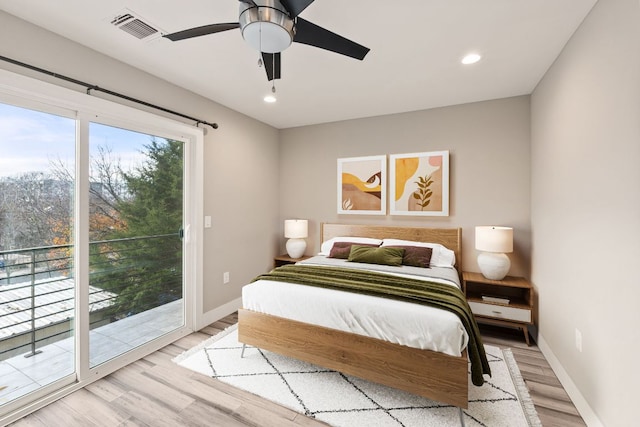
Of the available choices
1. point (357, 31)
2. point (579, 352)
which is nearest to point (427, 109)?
point (357, 31)

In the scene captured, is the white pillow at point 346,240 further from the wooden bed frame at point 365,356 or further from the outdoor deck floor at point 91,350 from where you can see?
the outdoor deck floor at point 91,350

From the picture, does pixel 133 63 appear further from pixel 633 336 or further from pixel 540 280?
pixel 540 280

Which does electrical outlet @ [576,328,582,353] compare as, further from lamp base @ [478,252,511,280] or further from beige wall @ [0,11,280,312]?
beige wall @ [0,11,280,312]

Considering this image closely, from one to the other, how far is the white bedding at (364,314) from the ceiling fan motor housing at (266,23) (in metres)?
1.70

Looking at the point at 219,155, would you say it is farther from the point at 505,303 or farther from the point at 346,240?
the point at 505,303

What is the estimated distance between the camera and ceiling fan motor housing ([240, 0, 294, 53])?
4.37 feet

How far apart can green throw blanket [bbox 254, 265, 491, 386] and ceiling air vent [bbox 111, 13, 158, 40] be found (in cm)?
206

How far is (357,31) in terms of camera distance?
197 centimetres

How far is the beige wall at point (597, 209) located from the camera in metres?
1.38

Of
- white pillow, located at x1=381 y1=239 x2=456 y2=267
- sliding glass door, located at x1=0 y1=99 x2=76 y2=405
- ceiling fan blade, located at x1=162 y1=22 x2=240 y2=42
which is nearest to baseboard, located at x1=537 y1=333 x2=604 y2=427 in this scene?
white pillow, located at x1=381 y1=239 x2=456 y2=267

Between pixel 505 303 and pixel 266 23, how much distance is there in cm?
314

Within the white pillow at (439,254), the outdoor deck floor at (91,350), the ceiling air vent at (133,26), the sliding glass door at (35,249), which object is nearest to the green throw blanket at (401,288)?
the white pillow at (439,254)

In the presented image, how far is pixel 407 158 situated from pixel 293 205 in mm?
1824

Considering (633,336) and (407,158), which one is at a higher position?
(407,158)
